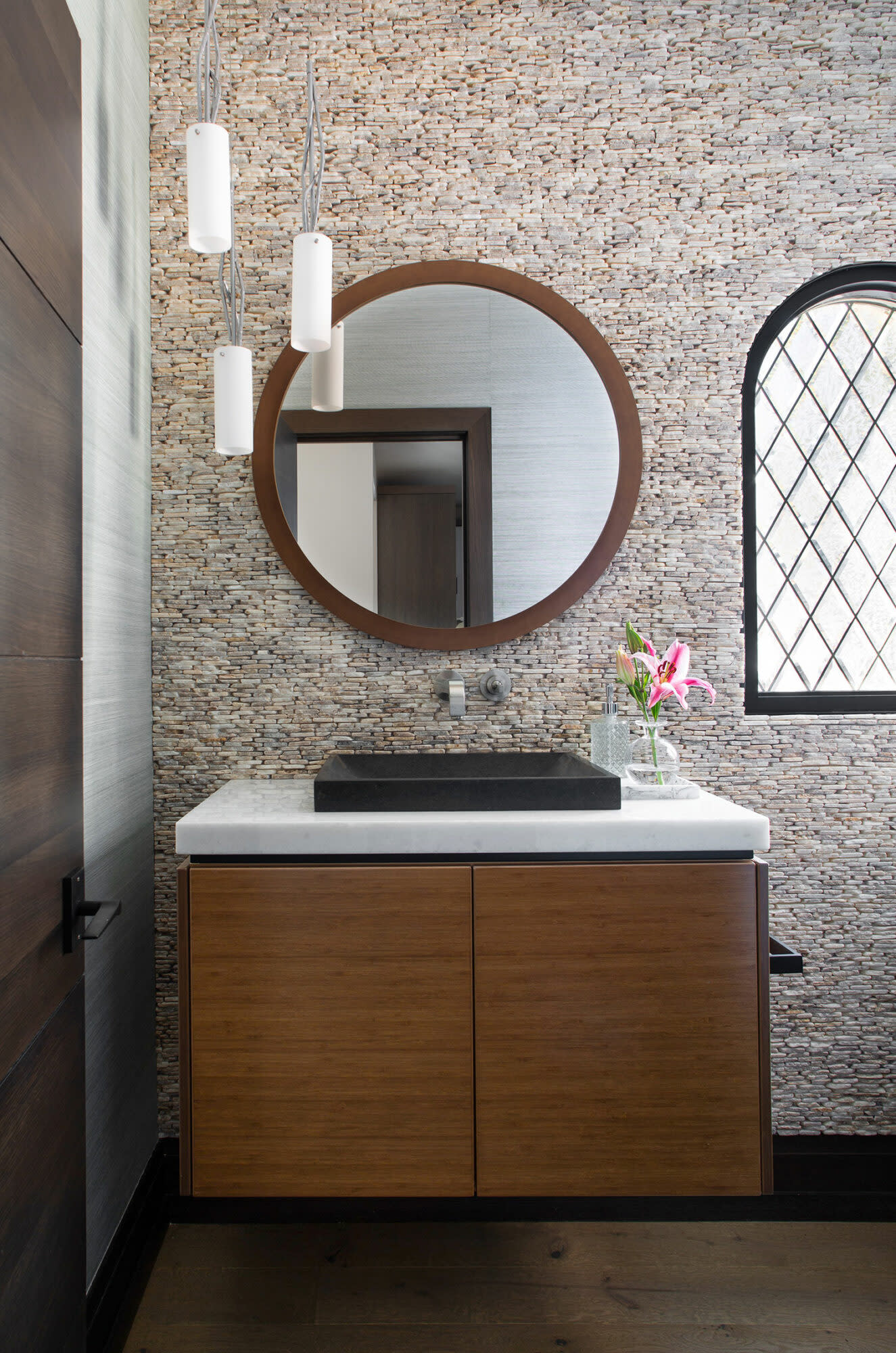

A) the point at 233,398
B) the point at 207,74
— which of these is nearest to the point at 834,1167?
the point at 233,398

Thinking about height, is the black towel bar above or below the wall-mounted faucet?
below

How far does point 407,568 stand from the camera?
1.68 metres

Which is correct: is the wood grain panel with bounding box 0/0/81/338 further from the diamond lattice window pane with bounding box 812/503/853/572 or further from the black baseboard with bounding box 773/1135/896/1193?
A: the black baseboard with bounding box 773/1135/896/1193

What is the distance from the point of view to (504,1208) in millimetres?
1529

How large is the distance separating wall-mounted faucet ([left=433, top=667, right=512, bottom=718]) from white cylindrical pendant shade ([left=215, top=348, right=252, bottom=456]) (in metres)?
0.64

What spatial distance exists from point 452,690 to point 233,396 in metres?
0.73

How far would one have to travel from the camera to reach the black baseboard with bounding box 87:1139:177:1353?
4.05 ft

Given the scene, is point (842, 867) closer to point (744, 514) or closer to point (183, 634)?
point (744, 514)

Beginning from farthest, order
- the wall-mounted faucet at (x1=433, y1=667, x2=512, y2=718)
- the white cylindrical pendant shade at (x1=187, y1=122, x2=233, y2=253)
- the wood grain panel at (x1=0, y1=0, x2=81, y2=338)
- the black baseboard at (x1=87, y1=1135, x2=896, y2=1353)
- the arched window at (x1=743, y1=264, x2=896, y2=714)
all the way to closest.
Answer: the arched window at (x1=743, y1=264, x2=896, y2=714) → the wall-mounted faucet at (x1=433, y1=667, x2=512, y2=718) → the black baseboard at (x1=87, y1=1135, x2=896, y2=1353) → the white cylindrical pendant shade at (x1=187, y1=122, x2=233, y2=253) → the wood grain panel at (x1=0, y1=0, x2=81, y2=338)

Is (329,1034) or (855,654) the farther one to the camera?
(855,654)

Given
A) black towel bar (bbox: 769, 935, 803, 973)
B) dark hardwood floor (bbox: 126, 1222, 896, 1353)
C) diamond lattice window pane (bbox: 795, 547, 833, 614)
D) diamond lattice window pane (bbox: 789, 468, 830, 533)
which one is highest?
diamond lattice window pane (bbox: 789, 468, 830, 533)

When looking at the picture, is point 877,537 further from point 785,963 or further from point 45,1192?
point 45,1192

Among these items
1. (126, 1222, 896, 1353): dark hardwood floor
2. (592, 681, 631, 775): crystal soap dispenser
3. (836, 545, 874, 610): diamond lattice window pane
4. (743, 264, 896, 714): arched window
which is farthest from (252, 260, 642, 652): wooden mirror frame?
(126, 1222, 896, 1353): dark hardwood floor

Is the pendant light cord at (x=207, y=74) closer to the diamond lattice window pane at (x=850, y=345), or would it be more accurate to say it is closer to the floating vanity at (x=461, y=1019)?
the floating vanity at (x=461, y=1019)
